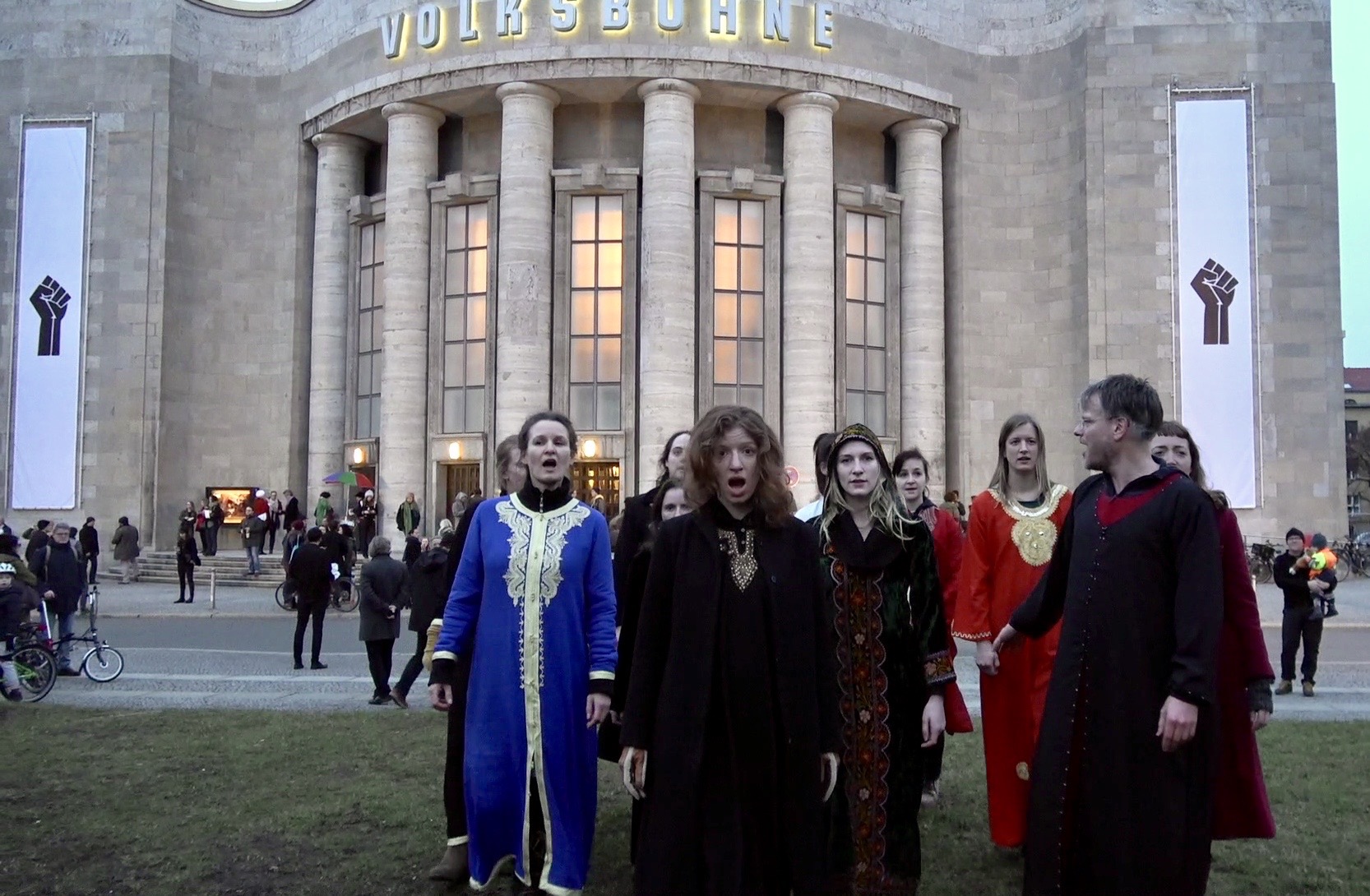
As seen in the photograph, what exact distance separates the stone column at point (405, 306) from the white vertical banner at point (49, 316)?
9.07 m

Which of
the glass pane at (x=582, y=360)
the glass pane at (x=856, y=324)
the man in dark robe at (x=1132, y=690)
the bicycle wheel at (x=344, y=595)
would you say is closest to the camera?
the man in dark robe at (x=1132, y=690)

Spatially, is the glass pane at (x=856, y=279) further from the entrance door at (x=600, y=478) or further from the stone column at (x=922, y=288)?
the entrance door at (x=600, y=478)

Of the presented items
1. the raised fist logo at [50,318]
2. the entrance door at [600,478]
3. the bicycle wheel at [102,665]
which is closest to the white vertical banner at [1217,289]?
the entrance door at [600,478]

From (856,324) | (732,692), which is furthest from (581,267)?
(732,692)

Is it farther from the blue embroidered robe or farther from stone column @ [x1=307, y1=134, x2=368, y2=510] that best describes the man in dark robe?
stone column @ [x1=307, y1=134, x2=368, y2=510]

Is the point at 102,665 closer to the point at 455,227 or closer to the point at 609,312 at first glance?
the point at 609,312

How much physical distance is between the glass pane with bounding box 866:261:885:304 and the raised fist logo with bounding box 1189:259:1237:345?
26.4ft

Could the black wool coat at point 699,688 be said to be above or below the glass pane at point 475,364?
below

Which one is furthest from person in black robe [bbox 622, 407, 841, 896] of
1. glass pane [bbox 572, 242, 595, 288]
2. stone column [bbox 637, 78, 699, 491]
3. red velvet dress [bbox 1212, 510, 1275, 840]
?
glass pane [bbox 572, 242, 595, 288]

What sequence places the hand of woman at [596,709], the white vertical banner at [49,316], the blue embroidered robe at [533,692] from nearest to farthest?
the hand of woman at [596,709]
the blue embroidered robe at [533,692]
the white vertical banner at [49,316]

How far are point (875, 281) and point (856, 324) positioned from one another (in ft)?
4.56

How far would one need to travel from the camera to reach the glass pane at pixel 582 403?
32.2 m

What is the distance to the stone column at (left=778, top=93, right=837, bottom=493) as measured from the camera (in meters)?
31.1

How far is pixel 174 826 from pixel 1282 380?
101 feet
